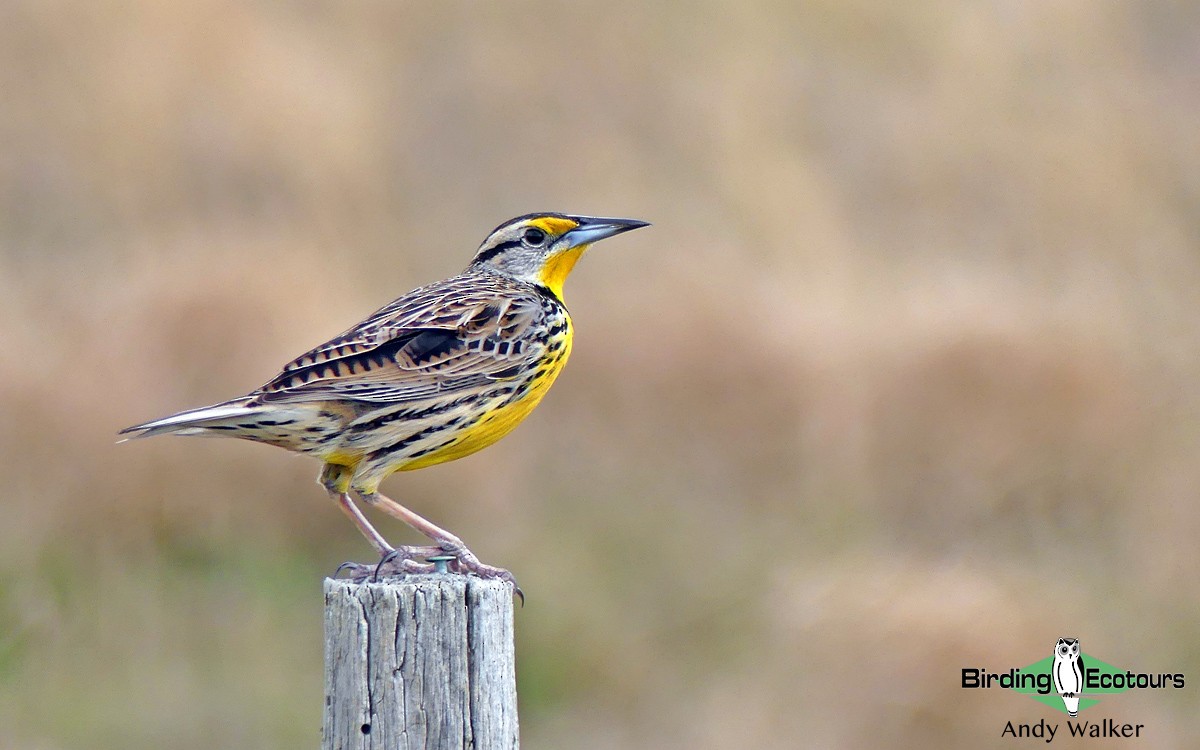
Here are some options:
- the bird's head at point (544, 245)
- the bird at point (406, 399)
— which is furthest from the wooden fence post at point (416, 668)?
the bird's head at point (544, 245)

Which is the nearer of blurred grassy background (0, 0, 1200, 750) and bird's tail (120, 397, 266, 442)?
bird's tail (120, 397, 266, 442)

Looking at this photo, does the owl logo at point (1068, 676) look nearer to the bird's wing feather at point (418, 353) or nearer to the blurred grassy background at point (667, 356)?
the blurred grassy background at point (667, 356)

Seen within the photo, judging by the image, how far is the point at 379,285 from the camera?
29.3ft

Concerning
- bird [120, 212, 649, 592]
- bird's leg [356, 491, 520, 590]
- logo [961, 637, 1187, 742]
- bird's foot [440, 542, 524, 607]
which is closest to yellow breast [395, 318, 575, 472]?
bird [120, 212, 649, 592]

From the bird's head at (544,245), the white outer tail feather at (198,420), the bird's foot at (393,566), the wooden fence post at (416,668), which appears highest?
the bird's head at (544,245)

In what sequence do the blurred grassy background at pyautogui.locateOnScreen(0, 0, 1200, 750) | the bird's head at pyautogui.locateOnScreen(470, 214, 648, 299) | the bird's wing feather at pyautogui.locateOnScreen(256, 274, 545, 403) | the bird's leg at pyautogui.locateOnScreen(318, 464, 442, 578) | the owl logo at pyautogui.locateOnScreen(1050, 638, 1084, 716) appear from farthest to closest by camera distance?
the blurred grassy background at pyautogui.locateOnScreen(0, 0, 1200, 750), the owl logo at pyautogui.locateOnScreen(1050, 638, 1084, 716), the bird's head at pyautogui.locateOnScreen(470, 214, 648, 299), the bird's wing feather at pyautogui.locateOnScreen(256, 274, 545, 403), the bird's leg at pyautogui.locateOnScreen(318, 464, 442, 578)

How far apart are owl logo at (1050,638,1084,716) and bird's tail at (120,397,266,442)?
3674 millimetres

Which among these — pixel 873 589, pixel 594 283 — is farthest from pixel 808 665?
pixel 594 283

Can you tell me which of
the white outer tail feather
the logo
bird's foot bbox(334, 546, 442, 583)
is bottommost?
the logo

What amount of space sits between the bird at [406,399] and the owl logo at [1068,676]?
9.81 feet

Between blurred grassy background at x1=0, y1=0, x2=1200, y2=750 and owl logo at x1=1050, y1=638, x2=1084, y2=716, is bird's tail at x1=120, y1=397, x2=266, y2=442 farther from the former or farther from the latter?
owl logo at x1=1050, y1=638, x2=1084, y2=716

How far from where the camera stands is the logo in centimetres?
604

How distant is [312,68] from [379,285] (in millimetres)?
1897

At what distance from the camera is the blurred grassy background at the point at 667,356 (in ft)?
22.4
